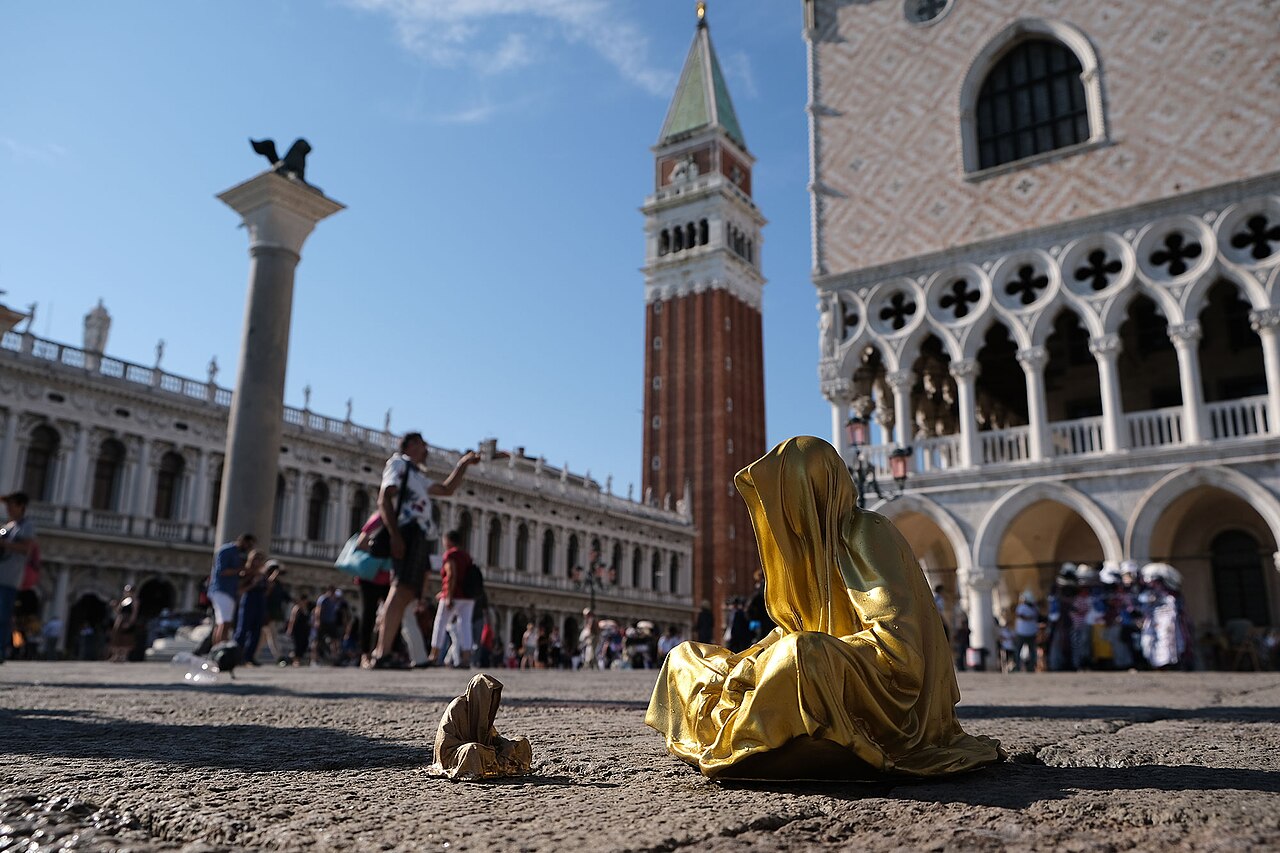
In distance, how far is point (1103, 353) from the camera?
13.0 metres

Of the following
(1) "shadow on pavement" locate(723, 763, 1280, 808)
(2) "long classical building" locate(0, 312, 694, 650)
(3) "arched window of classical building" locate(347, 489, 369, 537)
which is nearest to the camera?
(1) "shadow on pavement" locate(723, 763, 1280, 808)

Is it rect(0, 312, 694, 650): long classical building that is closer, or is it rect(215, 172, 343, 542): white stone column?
rect(215, 172, 343, 542): white stone column

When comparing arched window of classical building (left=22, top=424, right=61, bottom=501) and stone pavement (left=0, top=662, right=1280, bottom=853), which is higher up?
arched window of classical building (left=22, top=424, right=61, bottom=501)

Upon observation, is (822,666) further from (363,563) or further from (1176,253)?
(1176,253)

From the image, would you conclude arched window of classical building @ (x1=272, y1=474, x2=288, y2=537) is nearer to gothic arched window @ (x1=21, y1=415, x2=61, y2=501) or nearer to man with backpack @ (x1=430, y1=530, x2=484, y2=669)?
gothic arched window @ (x1=21, y1=415, x2=61, y2=501)

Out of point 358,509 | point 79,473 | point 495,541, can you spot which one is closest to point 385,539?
point 79,473

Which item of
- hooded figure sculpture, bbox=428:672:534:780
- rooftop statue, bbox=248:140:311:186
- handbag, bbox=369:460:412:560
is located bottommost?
hooded figure sculpture, bbox=428:672:534:780

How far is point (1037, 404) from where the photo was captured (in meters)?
13.3

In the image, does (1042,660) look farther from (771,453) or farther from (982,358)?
(771,453)

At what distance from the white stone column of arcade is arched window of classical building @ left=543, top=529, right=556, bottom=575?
2668 cm

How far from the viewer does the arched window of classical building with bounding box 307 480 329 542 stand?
1158 inches

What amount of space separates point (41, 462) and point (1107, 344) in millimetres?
23321

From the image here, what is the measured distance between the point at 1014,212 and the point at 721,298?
3237cm

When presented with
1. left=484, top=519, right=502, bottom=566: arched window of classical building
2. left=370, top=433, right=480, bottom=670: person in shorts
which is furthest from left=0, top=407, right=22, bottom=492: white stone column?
left=370, top=433, right=480, bottom=670: person in shorts
